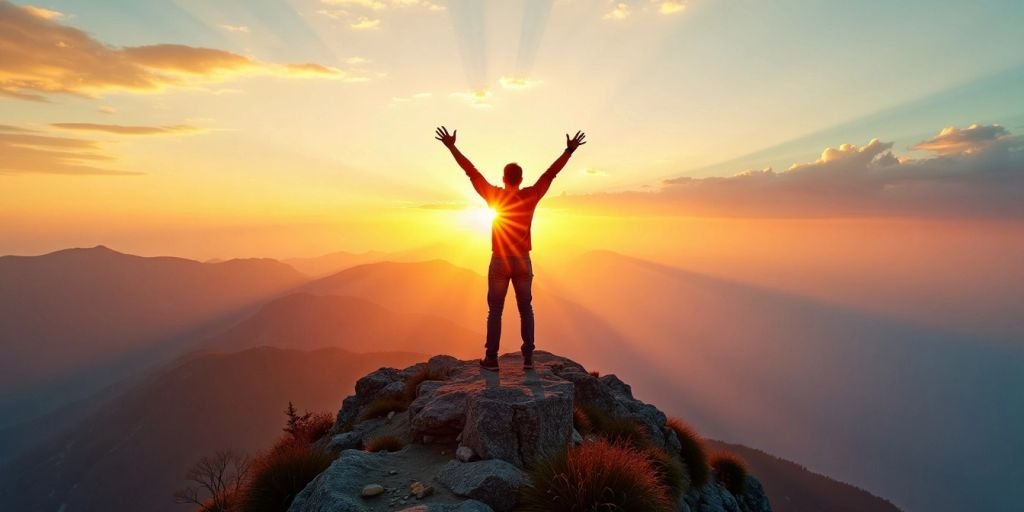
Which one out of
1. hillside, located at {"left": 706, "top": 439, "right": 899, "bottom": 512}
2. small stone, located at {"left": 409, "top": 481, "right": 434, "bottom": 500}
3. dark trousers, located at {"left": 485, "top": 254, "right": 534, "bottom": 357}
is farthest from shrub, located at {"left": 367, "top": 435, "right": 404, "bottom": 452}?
hillside, located at {"left": 706, "top": 439, "right": 899, "bottom": 512}

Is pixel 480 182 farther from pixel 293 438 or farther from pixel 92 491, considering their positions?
pixel 92 491

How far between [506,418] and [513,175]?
552 centimetres

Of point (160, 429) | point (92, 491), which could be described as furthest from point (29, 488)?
point (160, 429)

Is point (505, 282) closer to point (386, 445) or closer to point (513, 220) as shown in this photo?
point (513, 220)

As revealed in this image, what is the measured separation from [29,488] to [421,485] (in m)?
282

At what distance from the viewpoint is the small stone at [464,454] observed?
836 centimetres

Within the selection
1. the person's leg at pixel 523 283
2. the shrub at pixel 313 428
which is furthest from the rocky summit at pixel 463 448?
the shrub at pixel 313 428

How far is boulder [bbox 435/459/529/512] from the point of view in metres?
7.01

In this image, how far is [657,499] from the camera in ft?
21.4

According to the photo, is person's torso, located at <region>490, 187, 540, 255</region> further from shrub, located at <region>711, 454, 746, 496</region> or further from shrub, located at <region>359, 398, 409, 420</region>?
shrub, located at <region>711, 454, 746, 496</region>

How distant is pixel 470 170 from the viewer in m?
11.1

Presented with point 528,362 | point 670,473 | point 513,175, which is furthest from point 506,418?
point 513,175

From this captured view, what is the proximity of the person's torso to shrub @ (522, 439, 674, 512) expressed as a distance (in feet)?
17.9

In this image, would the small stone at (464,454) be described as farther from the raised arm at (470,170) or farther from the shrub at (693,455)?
the shrub at (693,455)
